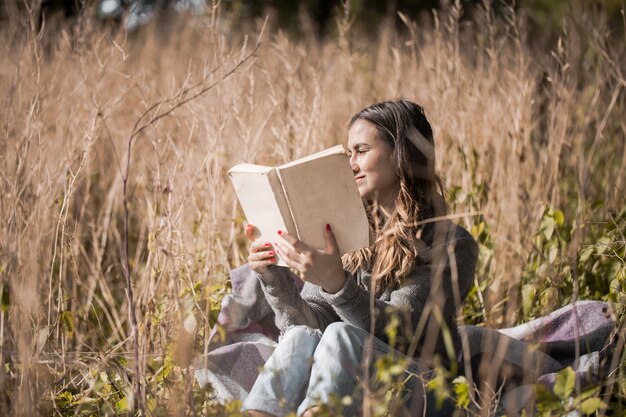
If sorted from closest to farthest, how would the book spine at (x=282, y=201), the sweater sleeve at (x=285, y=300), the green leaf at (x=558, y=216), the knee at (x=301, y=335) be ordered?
1. the book spine at (x=282, y=201)
2. the knee at (x=301, y=335)
3. the sweater sleeve at (x=285, y=300)
4. the green leaf at (x=558, y=216)

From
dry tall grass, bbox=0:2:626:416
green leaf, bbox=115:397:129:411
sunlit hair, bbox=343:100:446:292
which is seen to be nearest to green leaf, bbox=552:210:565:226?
dry tall grass, bbox=0:2:626:416

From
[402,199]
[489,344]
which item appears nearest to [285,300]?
[402,199]

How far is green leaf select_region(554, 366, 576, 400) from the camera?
132cm

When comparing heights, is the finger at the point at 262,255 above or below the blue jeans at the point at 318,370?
above

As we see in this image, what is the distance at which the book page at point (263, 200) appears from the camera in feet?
4.93

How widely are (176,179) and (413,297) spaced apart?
32.9 inches

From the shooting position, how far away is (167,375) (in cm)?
168

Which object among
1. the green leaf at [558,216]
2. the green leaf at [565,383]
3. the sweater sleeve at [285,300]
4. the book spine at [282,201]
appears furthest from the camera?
the green leaf at [558,216]

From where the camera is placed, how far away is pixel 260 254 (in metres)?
1.63

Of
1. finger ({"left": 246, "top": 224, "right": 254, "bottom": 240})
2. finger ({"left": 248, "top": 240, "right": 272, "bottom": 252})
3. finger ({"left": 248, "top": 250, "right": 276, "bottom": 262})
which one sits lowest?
finger ({"left": 248, "top": 250, "right": 276, "bottom": 262})

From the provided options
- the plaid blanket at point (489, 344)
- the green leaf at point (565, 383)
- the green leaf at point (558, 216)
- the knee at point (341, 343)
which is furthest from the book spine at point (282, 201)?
the green leaf at point (558, 216)

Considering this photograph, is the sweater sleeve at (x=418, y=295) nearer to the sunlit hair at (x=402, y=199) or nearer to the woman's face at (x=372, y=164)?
the sunlit hair at (x=402, y=199)

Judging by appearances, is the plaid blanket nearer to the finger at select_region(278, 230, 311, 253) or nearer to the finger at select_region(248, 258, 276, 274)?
the finger at select_region(248, 258, 276, 274)

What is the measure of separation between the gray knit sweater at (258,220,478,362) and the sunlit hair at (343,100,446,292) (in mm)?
31
